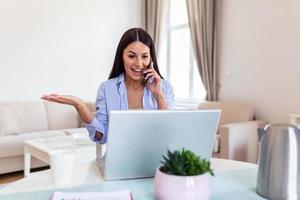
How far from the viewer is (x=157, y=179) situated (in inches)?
34.0

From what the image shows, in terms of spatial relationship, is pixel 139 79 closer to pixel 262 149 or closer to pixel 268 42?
pixel 262 149

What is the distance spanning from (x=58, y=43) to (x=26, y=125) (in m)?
1.21

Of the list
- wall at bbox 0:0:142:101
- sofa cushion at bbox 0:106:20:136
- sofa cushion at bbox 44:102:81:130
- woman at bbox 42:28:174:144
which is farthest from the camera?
Result: sofa cushion at bbox 44:102:81:130

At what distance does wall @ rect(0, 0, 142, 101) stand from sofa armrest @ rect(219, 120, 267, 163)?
92.8 inches

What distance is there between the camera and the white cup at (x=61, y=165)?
973mm

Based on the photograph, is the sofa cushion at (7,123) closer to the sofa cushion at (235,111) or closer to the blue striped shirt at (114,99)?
the sofa cushion at (235,111)

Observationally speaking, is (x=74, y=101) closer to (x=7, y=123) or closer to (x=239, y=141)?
(x=239, y=141)

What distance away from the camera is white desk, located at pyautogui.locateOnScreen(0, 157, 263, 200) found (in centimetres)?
94

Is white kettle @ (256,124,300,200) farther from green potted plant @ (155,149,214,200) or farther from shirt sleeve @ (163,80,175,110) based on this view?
shirt sleeve @ (163,80,175,110)

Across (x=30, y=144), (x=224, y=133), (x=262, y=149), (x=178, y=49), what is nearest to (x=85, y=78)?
(x=178, y=49)

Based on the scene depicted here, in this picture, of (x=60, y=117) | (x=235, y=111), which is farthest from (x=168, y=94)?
(x=60, y=117)

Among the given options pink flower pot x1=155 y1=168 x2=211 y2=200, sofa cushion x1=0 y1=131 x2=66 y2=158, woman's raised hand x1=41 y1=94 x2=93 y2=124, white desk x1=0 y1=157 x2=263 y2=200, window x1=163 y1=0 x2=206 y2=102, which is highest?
window x1=163 y1=0 x2=206 y2=102

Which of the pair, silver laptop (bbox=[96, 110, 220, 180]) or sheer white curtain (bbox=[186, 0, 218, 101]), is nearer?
silver laptop (bbox=[96, 110, 220, 180])

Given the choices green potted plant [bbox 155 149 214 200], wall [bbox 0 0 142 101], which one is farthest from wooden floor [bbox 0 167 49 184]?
green potted plant [bbox 155 149 214 200]
